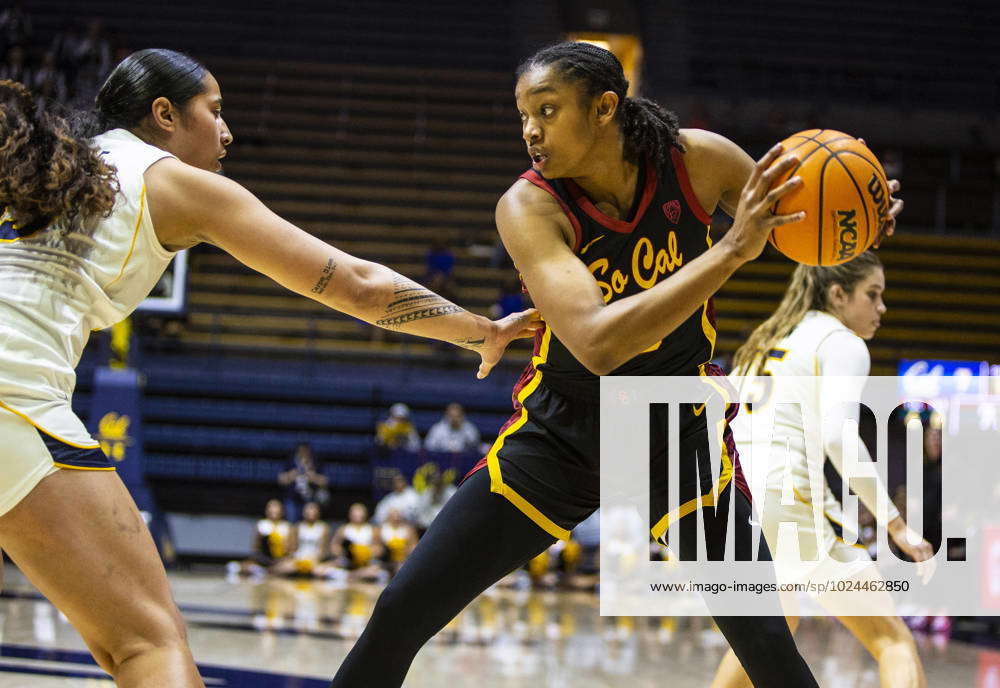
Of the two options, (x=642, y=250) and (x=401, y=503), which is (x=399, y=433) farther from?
(x=642, y=250)

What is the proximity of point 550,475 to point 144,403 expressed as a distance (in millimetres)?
10655

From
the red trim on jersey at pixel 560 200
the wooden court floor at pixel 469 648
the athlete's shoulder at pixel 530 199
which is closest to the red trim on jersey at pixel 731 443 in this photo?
the red trim on jersey at pixel 560 200

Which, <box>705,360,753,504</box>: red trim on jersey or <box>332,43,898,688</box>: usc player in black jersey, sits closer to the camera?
<box>332,43,898,688</box>: usc player in black jersey

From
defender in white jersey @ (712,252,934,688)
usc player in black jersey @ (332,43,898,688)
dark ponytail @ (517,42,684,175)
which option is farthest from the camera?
defender in white jersey @ (712,252,934,688)

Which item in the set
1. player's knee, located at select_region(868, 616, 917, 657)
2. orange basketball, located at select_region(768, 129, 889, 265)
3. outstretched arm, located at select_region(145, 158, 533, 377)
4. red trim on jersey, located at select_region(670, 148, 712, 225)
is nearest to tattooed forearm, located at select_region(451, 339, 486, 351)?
outstretched arm, located at select_region(145, 158, 533, 377)

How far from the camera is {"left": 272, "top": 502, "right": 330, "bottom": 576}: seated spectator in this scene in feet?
36.3

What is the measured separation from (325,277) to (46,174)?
63cm

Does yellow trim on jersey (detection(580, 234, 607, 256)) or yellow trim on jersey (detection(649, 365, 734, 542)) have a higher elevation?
yellow trim on jersey (detection(580, 234, 607, 256))

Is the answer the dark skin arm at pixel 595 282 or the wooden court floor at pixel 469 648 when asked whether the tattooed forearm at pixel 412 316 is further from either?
the wooden court floor at pixel 469 648

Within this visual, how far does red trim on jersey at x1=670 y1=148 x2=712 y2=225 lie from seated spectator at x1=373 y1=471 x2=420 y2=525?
8.87m

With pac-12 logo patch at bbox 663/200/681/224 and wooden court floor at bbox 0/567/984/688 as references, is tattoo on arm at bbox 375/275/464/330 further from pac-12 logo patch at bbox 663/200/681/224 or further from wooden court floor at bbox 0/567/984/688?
wooden court floor at bbox 0/567/984/688

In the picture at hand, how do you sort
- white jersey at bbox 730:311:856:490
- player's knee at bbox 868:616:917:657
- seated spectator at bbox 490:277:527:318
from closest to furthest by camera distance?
player's knee at bbox 868:616:917:657, white jersey at bbox 730:311:856:490, seated spectator at bbox 490:277:527:318

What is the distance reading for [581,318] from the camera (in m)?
2.39

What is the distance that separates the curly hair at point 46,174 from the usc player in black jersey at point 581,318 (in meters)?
0.91
